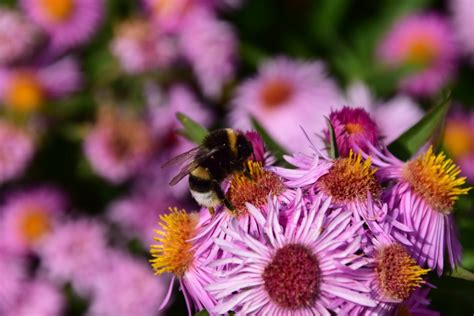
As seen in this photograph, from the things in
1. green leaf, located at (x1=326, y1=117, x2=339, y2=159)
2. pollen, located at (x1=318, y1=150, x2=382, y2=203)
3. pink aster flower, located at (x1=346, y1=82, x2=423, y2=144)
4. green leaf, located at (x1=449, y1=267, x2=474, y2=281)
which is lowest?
green leaf, located at (x1=449, y1=267, x2=474, y2=281)

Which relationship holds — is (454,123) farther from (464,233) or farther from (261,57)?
(464,233)

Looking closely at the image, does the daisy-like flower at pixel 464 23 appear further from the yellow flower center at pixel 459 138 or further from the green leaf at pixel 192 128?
the green leaf at pixel 192 128

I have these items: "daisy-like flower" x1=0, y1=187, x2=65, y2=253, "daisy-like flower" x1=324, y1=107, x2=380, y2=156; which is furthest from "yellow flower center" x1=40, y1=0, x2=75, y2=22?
"daisy-like flower" x1=324, y1=107, x2=380, y2=156

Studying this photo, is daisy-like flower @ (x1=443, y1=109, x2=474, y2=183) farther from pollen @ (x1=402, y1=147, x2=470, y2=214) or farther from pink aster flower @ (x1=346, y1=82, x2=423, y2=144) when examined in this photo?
pollen @ (x1=402, y1=147, x2=470, y2=214)

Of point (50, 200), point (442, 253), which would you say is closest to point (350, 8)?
point (50, 200)

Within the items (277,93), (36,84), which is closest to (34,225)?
(36,84)

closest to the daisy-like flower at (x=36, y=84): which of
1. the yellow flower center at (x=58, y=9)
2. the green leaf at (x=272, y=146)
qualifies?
the yellow flower center at (x=58, y=9)
